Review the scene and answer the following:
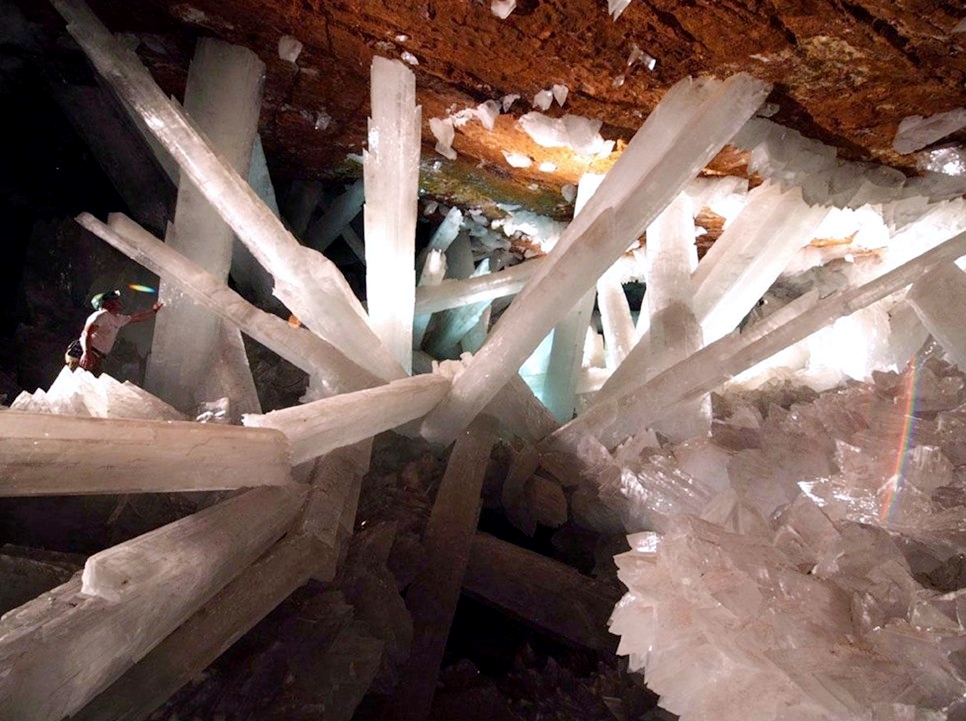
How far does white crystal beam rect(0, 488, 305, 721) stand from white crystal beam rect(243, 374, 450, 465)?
334 millimetres

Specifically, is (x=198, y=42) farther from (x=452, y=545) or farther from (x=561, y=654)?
(x=561, y=654)

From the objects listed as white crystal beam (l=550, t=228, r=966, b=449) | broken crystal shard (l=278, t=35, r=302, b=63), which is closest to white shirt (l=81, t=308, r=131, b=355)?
broken crystal shard (l=278, t=35, r=302, b=63)

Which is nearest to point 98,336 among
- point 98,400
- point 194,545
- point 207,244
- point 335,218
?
point 207,244

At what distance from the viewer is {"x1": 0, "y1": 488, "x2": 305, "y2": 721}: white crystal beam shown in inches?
49.8

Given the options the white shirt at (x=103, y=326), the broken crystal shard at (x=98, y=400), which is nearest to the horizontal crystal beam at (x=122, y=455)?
the broken crystal shard at (x=98, y=400)

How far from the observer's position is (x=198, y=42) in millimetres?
3008

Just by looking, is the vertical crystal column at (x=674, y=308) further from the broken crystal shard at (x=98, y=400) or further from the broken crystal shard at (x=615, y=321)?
the broken crystal shard at (x=98, y=400)

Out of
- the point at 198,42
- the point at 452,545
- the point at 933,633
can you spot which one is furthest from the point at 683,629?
the point at 198,42

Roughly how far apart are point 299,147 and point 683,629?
4.22 meters

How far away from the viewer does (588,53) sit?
8.14ft

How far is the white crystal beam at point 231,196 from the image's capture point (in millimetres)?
2869

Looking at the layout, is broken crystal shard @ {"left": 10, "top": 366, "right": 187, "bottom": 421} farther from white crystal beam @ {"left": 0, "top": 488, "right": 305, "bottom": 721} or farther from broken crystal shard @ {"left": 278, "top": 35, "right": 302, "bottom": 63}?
broken crystal shard @ {"left": 278, "top": 35, "right": 302, "bottom": 63}

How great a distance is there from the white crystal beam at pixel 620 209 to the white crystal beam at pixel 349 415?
0.82 feet

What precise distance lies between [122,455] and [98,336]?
2.49 metres
